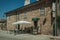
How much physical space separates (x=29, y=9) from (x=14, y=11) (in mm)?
6853

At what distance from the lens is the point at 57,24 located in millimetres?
25688

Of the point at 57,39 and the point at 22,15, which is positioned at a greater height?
the point at 22,15

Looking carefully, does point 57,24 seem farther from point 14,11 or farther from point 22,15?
point 14,11

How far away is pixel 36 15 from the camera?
99.3 feet

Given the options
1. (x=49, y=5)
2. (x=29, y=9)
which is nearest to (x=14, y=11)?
(x=29, y=9)

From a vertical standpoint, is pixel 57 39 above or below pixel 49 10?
below

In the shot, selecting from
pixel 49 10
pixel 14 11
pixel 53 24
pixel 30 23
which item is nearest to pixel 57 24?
pixel 53 24

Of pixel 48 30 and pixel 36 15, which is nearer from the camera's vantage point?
pixel 48 30

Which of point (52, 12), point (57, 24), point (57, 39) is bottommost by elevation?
point (57, 39)

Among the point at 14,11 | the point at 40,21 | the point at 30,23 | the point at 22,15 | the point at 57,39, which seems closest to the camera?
the point at 57,39

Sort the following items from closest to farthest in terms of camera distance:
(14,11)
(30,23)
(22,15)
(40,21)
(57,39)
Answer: (57,39) → (40,21) → (30,23) → (22,15) → (14,11)

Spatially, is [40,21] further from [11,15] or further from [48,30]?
[11,15]

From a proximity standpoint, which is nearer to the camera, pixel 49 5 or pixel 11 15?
pixel 49 5

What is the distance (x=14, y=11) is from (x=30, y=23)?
832cm
